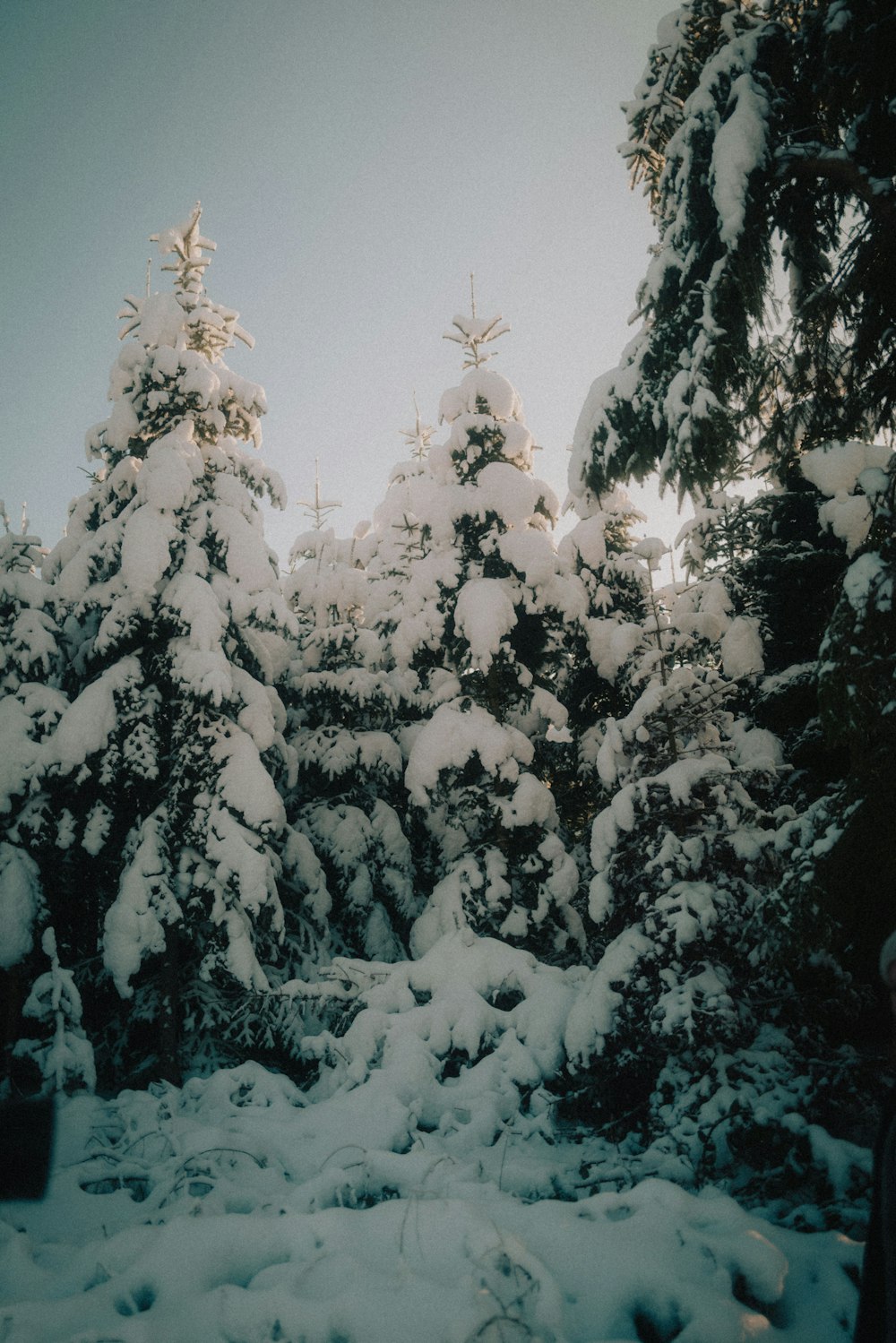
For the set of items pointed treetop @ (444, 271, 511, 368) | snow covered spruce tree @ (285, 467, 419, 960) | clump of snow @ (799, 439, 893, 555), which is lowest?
snow covered spruce tree @ (285, 467, 419, 960)

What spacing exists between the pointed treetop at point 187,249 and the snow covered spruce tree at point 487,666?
4.72 metres

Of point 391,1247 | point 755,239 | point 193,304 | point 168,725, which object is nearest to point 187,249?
point 193,304

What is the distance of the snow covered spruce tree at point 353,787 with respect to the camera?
40.7ft

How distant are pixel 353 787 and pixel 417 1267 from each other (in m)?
10.6

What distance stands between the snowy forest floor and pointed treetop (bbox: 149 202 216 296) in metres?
12.7

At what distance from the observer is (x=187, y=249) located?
1102cm

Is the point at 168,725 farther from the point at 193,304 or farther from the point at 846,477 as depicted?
the point at 846,477

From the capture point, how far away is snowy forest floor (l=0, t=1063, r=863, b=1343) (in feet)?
9.16

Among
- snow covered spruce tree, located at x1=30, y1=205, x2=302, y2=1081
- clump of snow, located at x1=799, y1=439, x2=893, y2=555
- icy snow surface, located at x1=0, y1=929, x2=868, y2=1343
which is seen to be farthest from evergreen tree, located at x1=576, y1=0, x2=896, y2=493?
snow covered spruce tree, located at x1=30, y1=205, x2=302, y2=1081

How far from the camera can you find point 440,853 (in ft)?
42.5

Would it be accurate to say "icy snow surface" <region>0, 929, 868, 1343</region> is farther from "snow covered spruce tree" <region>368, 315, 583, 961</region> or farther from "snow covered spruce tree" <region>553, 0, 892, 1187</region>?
"snow covered spruce tree" <region>368, 315, 583, 961</region>

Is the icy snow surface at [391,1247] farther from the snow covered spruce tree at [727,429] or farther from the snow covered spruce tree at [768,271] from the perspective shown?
the snow covered spruce tree at [768,271]

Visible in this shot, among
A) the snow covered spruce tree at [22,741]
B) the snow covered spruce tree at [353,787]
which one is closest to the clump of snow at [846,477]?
the snow covered spruce tree at [353,787]

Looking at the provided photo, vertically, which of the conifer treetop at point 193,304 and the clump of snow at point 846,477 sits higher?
the conifer treetop at point 193,304
